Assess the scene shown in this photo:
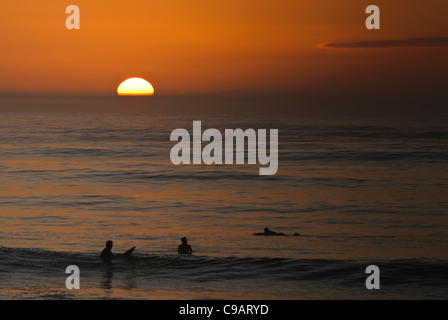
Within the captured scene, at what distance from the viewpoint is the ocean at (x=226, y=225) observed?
14.8 metres

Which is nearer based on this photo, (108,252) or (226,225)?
(108,252)

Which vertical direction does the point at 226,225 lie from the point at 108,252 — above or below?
above

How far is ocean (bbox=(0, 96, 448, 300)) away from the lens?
14.8 metres

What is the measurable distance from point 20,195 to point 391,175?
2852 cm

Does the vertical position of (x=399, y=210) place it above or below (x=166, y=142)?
below

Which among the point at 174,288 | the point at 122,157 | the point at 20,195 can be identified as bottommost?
the point at 174,288

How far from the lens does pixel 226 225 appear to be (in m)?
24.2

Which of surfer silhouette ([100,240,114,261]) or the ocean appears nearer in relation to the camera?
the ocean

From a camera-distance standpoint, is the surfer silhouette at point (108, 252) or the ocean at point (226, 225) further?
the surfer silhouette at point (108, 252)

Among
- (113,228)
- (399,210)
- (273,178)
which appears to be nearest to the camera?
(113,228)
